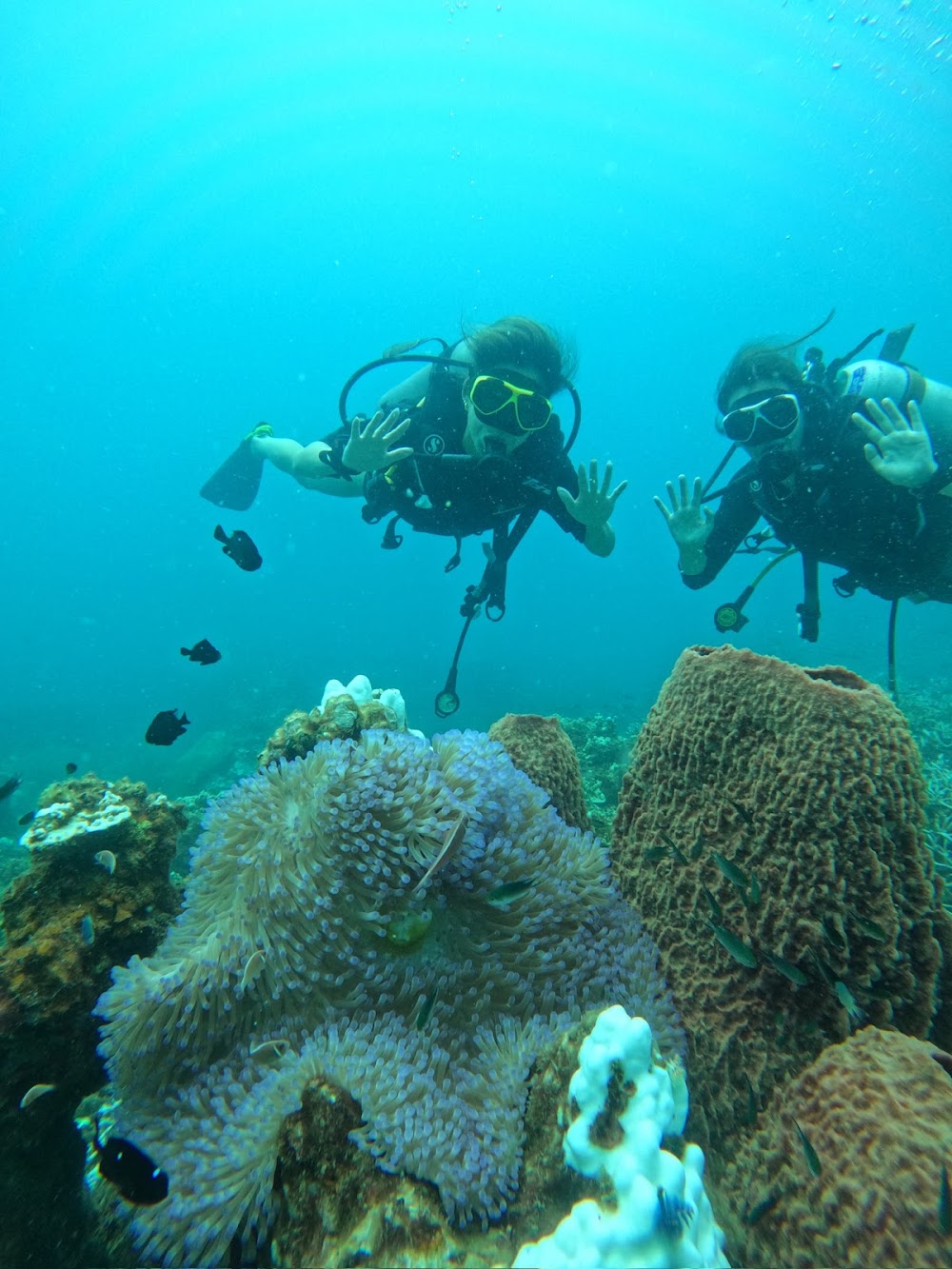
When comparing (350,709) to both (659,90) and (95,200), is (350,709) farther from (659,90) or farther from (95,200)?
(95,200)

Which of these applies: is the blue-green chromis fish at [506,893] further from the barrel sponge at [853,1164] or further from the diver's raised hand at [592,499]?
the diver's raised hand at [592,499]

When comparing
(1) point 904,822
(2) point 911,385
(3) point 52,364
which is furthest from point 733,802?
(3) point 52,364

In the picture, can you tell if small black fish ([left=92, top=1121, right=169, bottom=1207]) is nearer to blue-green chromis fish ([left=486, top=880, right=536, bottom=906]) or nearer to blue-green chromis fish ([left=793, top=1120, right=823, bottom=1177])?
blue-green chromis fish ([left=486, top=880, right=536, bottom=906])

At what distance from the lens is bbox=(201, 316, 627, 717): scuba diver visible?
5875 mm

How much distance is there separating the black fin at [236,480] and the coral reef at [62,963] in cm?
847

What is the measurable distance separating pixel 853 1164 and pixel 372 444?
511cm

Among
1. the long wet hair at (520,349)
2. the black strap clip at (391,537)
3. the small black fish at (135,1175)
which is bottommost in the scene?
the small black fish at (135,1175)

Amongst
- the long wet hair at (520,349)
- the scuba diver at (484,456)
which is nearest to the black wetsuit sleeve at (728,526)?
the scuba diver at (484,456)

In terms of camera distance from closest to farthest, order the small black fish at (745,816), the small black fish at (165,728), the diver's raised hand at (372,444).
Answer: the small black fish at (745,816) < the small black fish at (165,728) < the diver's raised hand at (372,444)

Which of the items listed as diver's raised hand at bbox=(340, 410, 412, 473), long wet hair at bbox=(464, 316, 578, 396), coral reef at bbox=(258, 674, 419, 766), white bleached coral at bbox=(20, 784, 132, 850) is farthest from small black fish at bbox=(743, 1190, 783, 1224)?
long wet hair at bbox=(464, 316, 578, 396)

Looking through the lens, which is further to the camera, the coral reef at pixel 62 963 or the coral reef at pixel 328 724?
the coral reef at pixel 328 724

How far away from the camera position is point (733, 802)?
8.09ft

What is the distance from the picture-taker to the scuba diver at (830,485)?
5891 mm

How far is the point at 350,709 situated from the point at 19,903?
1.90 meters
